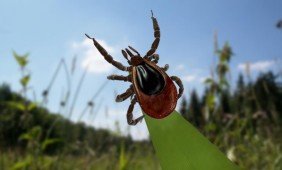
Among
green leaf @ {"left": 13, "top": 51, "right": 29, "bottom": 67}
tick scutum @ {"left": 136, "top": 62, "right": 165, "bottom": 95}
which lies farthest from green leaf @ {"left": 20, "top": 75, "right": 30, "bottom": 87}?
tick scutum @ {"left": 136, "top": 62, "right": 165, "bottom": 95}

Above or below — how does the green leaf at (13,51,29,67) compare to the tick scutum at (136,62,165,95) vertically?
above

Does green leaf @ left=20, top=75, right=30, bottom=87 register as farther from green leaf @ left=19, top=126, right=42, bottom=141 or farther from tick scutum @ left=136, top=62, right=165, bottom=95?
tick scutum @ left=136, top=62, right=165, bottom=95

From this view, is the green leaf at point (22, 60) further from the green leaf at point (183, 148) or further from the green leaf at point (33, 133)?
the green leaf at point (183, 148)

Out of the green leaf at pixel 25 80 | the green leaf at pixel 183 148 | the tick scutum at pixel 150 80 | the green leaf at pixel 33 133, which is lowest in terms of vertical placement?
the green leaf at pixel 183 148

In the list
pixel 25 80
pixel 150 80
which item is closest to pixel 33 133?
pixel 25 80

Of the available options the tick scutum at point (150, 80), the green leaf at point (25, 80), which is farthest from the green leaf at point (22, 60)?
the tick scutum at point (150, 80)

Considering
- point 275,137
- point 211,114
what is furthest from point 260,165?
point 275,137
